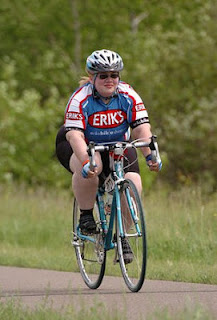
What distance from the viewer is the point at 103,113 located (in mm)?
8414

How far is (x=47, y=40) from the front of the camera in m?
41.3

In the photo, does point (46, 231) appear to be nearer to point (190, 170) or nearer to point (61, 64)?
point (190, 170)

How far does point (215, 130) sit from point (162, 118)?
9.80ft

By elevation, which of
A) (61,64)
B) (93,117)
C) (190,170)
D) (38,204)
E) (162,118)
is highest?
(61,64)

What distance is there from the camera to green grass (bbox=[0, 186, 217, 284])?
10.9m

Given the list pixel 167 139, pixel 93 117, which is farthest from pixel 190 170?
pixel 93 117

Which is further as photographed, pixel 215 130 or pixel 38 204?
pixel 215 130

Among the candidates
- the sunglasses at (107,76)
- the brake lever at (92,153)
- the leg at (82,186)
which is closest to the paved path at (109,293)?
the leg at (82,186)

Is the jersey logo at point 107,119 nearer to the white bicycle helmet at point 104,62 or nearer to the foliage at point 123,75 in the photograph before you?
the white bicycle helmet at point 104,62

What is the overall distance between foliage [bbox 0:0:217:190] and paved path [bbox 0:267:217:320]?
36.0ft

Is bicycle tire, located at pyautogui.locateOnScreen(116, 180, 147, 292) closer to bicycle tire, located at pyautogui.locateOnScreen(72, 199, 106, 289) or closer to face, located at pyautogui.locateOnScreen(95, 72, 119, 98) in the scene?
bicycle tire, located at pyautogui.locateOnScreen(72, 199, 106, 289)

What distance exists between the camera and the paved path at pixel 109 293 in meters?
7.28

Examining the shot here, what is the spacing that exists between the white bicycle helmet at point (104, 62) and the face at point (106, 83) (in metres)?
0.06

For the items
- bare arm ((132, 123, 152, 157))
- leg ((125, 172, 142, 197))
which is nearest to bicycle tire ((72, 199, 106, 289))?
leg ((125, 172, 142, 197))
